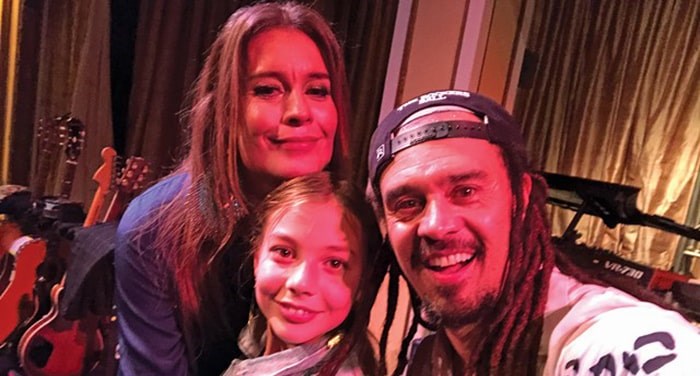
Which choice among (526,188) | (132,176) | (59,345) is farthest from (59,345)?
(526,188)

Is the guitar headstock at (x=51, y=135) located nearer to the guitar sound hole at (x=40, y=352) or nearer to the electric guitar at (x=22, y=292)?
the electric guitar at (x=22, y=292)

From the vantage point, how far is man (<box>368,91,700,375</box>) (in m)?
0.82

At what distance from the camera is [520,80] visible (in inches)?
78.8

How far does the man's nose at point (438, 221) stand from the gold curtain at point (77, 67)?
2046 millimetres

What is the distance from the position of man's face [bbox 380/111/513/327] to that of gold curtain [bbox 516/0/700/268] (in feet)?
5.30

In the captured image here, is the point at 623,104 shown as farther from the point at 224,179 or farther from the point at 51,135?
the point at 51,135

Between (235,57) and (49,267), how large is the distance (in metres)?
1.44

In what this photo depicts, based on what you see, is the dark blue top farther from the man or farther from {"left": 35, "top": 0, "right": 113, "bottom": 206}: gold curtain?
{"left": 35, "top": 0, "right": 113, "bottom": 206}: gold curtain

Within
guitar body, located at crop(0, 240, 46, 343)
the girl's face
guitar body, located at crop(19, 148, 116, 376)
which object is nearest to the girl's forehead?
the girl's face

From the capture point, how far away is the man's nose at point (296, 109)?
1070 mm

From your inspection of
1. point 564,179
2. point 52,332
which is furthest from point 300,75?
point 52,332

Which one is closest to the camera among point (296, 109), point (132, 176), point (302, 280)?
point (302, 280)

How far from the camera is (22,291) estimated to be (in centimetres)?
214

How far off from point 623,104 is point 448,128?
2036mm
